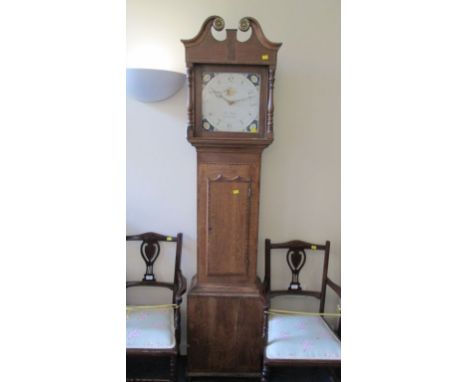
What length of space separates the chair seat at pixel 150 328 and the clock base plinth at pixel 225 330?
162 mm

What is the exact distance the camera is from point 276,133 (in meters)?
2.63

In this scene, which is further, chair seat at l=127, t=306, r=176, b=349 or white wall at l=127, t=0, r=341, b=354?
white wall at l=127, t=0, r=341, b=354

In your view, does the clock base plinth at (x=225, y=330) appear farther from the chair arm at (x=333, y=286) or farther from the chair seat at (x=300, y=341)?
the chair arm at (x=333, y=286)

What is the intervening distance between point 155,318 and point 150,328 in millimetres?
119

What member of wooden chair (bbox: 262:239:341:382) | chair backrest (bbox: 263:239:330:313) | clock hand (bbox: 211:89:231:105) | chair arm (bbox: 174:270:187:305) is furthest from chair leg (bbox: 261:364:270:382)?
clock hand (bbox: 211:89:231:105)

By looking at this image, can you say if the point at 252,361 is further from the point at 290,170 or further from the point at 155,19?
the point at 155,19

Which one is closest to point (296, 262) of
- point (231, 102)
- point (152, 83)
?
point (231, 102)

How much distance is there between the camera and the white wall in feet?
8.38

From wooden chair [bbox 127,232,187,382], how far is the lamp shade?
85 centimetres

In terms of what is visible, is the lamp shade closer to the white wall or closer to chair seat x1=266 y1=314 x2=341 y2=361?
the white wall

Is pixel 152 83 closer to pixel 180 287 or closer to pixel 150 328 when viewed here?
pixel 180 287

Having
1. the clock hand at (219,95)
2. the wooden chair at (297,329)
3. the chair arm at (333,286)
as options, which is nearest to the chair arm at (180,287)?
the wooden chair at (297,329)
